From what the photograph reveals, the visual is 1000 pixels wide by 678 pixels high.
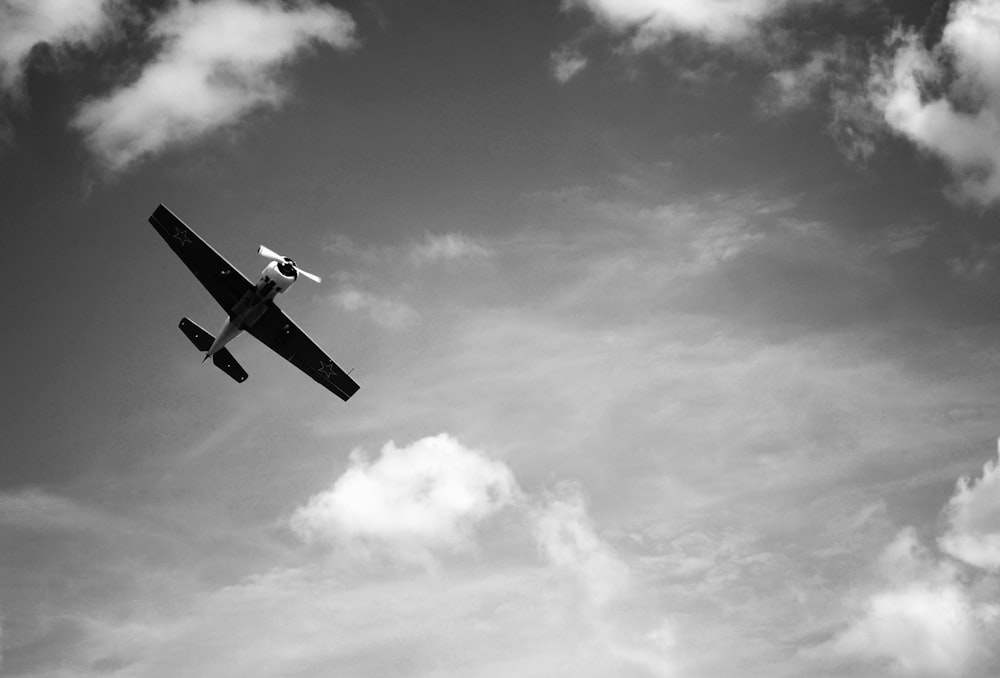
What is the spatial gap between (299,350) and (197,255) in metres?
11.6

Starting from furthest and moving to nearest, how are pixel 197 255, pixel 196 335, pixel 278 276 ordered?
pixel 196 335, pixel 197 255, pixel 278 276

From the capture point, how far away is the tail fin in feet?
258

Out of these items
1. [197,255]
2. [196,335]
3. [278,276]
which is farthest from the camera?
[196,335]

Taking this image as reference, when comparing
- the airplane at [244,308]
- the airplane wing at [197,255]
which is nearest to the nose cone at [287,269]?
the airplane at [244,308]

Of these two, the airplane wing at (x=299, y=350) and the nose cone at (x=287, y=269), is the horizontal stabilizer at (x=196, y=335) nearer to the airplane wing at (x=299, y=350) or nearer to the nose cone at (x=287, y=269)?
the airplane wing at (x=299, y=350)

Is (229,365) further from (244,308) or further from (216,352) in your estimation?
(244,308)

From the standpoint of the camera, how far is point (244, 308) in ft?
242

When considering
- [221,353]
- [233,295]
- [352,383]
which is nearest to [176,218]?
[233,295]

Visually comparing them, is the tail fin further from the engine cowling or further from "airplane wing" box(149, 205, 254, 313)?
the engine cowling

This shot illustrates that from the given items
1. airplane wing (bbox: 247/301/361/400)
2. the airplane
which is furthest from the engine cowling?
airplane wing (bbox: 247/301/361/400)

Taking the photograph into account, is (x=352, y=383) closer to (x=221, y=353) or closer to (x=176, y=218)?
(x=221, y=353)

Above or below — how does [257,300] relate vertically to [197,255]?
below

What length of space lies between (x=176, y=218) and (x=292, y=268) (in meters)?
9.78

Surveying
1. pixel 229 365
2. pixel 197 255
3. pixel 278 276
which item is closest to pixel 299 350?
pixel 229 365
